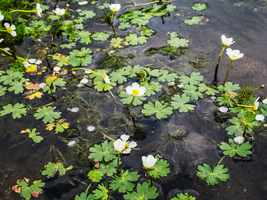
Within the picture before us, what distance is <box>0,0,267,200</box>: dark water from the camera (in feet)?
6.82

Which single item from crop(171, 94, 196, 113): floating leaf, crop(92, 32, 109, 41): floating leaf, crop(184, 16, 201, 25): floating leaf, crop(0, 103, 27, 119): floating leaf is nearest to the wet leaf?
crop(171, 94, 196, 113): floating leaf

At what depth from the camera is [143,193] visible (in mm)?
1983

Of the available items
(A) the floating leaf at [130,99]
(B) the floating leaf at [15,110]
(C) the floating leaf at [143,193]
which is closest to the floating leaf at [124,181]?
(C) the floating leaf at [143,193]

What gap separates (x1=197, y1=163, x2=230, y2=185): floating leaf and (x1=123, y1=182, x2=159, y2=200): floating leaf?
0.49m

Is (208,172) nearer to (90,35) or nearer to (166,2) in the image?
(90,35)

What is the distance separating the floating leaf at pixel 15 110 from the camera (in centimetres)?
279

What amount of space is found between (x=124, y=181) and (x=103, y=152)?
400 millimetres

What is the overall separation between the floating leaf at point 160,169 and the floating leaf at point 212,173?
12.6 inches

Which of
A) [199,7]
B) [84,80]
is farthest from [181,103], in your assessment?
[199,7]

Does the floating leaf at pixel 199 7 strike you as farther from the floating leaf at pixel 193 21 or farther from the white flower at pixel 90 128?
the white flower at pixel 90 128

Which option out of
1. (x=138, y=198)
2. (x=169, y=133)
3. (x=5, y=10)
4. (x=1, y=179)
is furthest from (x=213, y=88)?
(x=5, y=10)

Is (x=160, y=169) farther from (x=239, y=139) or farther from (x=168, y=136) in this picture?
(x=239, y=139)

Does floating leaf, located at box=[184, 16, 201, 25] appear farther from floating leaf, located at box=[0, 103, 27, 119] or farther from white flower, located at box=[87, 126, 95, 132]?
floating leaf, located at box=[0, 103, 27, 119]

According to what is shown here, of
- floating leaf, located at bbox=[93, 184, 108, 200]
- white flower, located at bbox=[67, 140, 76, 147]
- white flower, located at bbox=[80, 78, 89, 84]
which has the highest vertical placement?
white flower, located at bbox=[80, 78, 89, 84]
